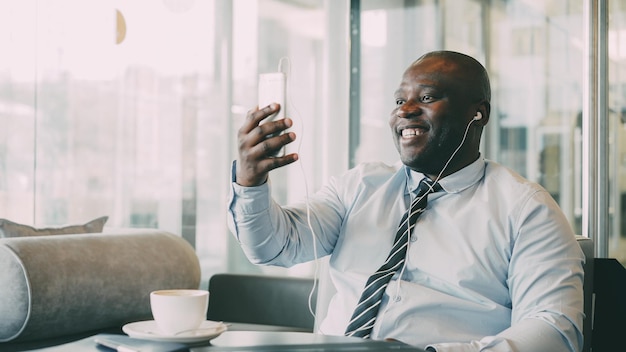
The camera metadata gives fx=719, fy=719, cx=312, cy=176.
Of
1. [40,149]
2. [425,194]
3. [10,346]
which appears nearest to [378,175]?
[425,194]

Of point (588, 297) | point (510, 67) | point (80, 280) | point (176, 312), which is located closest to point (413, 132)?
point (588, 297)

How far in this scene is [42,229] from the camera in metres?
2.33

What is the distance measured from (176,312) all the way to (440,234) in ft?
2.43

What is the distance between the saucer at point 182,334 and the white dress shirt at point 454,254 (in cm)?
39

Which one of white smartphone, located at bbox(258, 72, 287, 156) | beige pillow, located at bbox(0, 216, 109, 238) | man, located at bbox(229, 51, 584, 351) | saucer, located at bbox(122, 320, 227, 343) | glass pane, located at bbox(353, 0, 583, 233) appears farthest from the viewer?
glass pane, located at bbox(353, 0, 583, 233)

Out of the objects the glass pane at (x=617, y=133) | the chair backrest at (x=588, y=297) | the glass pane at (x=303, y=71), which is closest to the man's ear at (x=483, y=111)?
the chair backrest at (x=588, y=297)

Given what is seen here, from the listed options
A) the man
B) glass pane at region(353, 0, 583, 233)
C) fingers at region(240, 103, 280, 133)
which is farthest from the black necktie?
glass pane at region(353, 0, 583, 233)

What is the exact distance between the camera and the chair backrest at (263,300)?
2551 millimetres

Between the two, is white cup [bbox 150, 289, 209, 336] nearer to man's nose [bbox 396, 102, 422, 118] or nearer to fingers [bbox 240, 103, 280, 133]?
fingers [bbox 240, 103, 280, 133]

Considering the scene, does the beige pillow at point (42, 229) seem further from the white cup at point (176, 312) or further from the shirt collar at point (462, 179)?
the shirt collar at point (462, 179)

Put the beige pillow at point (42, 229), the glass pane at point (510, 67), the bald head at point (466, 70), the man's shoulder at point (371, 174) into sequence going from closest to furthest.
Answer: the bald head at point (466, 70), the man's shoulder at point (371, 174), the beige pillow at point (42, 229), the glass pane at point (510, 67)

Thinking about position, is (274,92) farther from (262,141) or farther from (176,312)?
(176,312)

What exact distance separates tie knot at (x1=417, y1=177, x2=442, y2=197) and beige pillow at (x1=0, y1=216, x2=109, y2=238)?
1228 mm

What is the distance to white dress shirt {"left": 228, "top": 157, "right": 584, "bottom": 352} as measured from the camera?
5.04 feet
